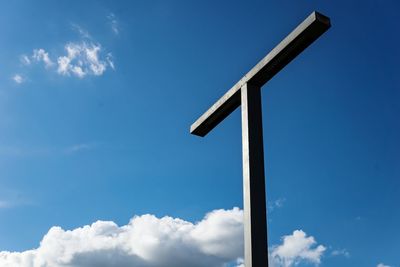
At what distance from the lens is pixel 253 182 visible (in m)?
3.29

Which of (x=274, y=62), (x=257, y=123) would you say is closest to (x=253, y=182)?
(x=257, y=123)

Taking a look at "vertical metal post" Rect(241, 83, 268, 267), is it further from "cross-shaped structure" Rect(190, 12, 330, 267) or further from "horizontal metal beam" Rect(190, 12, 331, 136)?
"horizontal metal beam" Rect(190, 12, 331, 136)

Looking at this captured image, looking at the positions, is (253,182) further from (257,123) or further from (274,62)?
(274,62)

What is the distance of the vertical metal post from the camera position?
3.07 m

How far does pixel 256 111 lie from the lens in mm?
3701

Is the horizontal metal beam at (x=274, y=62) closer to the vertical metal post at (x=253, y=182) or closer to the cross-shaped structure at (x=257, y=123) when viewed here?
the cross-shaped structure at (x=257, y=123)

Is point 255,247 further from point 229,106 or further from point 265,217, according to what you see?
point 229,106

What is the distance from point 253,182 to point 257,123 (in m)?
0.58

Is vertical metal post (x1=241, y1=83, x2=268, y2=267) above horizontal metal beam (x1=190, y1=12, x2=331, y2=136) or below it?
below

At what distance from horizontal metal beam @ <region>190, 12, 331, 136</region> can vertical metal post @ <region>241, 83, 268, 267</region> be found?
14 cm

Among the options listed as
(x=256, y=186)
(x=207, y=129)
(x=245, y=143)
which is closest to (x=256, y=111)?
(x=245, y=143)

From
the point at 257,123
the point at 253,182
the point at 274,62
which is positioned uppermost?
the point at 274,62

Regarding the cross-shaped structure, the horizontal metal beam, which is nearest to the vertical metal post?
the cross-shaped structure

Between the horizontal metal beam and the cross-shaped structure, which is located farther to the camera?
the horizontal metal beam
